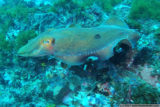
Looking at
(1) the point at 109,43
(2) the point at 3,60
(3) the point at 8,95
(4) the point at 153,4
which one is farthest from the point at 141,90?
(4) the point at 153,4

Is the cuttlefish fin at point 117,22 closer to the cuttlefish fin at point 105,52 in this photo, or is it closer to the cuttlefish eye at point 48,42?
the cuttlefish fin at point 105,52

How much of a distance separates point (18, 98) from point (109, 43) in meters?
3.14

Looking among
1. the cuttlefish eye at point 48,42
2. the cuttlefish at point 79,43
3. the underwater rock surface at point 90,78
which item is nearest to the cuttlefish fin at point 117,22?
the underwater rock surface at point 90,78

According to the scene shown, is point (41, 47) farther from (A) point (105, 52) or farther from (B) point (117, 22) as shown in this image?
(B) point (117, 22)

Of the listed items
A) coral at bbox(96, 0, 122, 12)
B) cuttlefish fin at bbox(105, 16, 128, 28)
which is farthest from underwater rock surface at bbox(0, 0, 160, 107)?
coral at bbox(96, 0, 122, 12)

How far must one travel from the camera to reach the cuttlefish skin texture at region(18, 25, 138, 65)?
9.50ft

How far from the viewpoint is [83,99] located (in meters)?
3.22

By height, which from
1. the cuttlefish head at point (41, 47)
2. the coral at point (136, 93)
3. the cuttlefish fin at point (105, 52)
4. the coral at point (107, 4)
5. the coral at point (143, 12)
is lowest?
the coral at point (136, 93)

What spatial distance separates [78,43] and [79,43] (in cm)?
2

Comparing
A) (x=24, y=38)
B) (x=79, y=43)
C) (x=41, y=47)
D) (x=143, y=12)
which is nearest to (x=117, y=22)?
(x=79, y=43)

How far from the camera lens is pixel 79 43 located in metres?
2.98

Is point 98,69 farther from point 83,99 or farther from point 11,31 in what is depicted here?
point 11,31

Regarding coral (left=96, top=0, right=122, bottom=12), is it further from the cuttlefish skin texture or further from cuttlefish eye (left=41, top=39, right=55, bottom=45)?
cuttlefish eye (left=41, top=39, right=55, bottom=45)

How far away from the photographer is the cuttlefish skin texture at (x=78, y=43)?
2.89 metres
